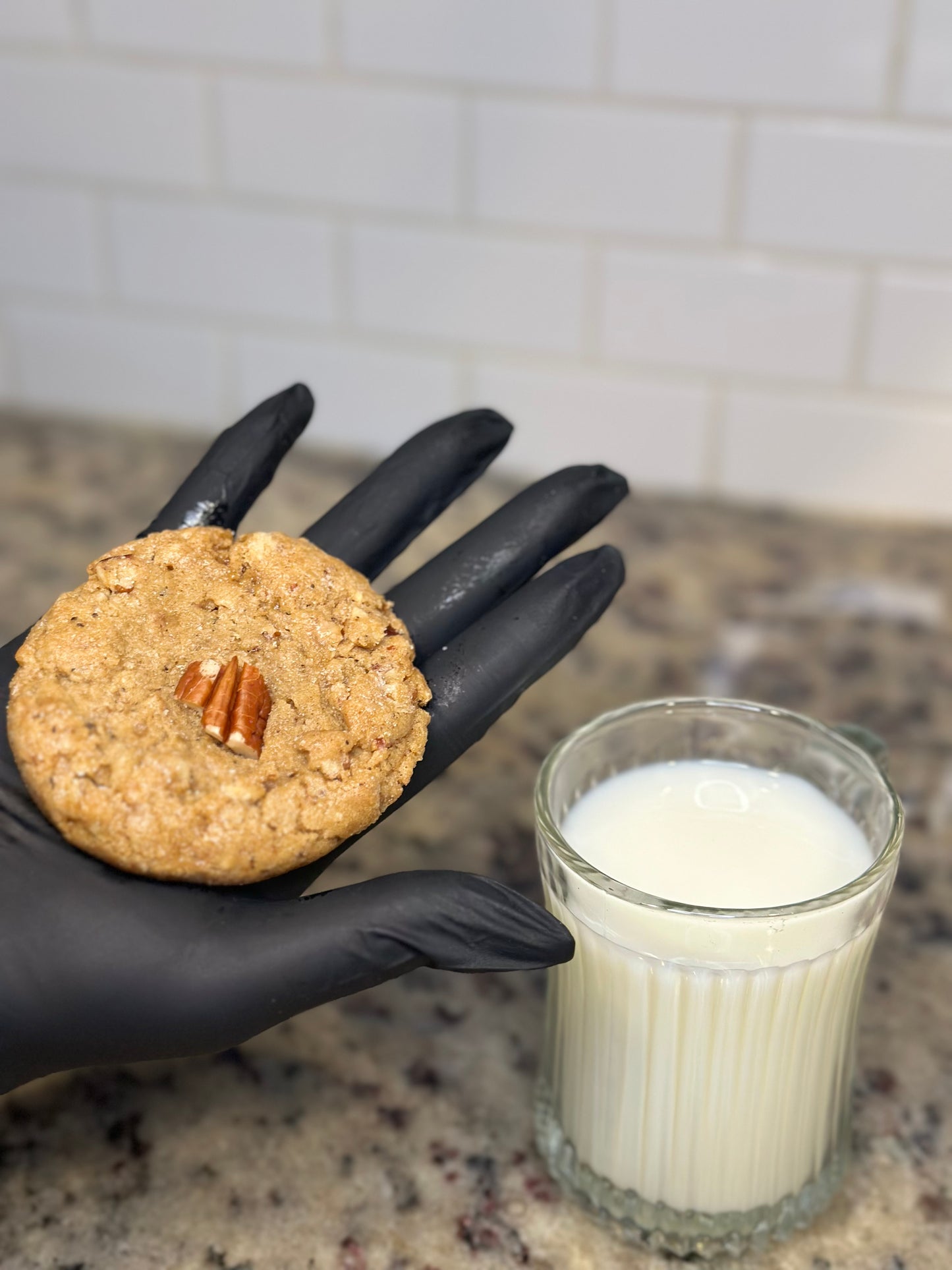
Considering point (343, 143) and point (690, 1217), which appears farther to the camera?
point (343, 143)

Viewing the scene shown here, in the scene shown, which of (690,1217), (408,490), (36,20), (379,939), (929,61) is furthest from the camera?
(36,20)

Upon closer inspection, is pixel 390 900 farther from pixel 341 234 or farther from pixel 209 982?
pixel 341 234

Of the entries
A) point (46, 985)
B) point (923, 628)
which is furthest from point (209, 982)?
point (923, 628)

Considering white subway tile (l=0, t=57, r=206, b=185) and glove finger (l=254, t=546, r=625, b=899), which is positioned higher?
white subway tile (l=0, t=57, r=206, b=185)

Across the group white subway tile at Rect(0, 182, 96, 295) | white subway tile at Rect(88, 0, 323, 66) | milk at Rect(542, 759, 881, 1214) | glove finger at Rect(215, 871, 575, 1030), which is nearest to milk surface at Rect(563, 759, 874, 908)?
milk at Rect(542, 759, 881, 1214)

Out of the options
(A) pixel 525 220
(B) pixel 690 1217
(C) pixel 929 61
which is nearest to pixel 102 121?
(A) pixel 525 220

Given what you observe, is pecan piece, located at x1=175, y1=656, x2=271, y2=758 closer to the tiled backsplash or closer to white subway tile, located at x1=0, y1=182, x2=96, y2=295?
the tiled backsplash

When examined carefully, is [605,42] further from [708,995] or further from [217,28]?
[708,995]
